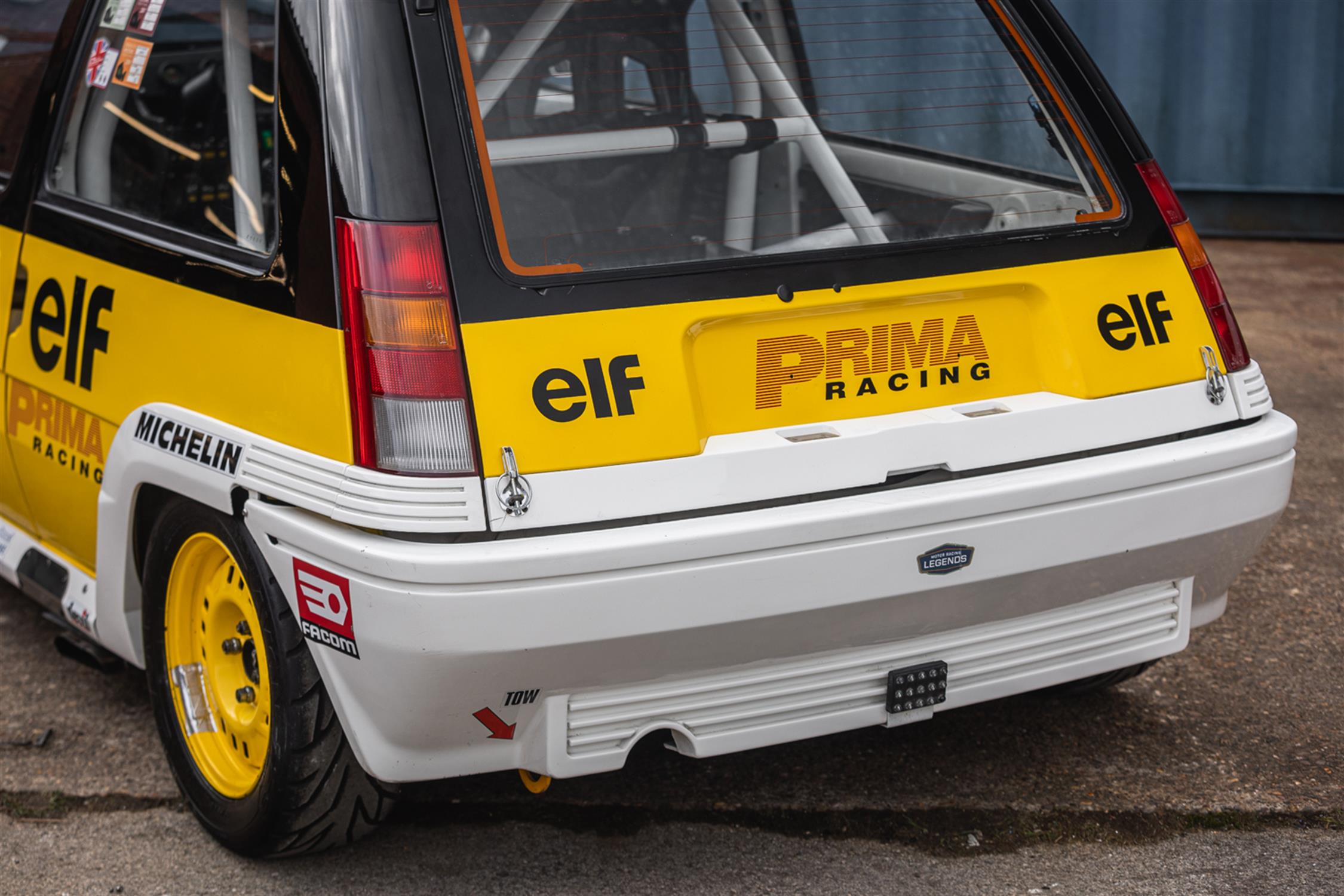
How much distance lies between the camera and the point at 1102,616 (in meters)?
2.71

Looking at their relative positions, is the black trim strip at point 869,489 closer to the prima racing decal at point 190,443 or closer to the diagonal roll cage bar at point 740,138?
the prima racing decal at point 190,443

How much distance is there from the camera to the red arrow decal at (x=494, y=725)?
7.68 ft

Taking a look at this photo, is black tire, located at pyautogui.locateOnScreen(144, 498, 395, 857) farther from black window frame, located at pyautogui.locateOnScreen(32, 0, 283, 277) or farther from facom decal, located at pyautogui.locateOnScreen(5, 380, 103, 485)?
black window frame, located at pyautogui.locateOnScreen(32, 0, 283, 277)

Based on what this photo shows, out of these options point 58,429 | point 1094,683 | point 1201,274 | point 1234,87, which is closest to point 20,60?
point 58,429

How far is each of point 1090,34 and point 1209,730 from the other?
7.06 metres

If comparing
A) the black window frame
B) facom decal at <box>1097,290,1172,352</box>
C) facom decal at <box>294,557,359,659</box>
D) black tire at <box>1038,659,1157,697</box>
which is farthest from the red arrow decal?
black tire at <box>1038,659,1157,697</box>

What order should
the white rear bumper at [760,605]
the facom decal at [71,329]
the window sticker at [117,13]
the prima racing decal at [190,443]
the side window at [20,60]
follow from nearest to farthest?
1. the white rear bumper at [760,605]
2. the prima racing decal at [190,443]
3. the facom decal at [71,329]
4. the window sticker at [117,13]
5. the side window at [20,60]

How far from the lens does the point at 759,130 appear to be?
3.53 metres

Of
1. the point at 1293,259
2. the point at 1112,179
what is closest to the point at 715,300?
the point at 1112,179

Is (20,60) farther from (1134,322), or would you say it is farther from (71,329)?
(1134,322)

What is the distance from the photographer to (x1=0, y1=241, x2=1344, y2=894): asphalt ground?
107 inches

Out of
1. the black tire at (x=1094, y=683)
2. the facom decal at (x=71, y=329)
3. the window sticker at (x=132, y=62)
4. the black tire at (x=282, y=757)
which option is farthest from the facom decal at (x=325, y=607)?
the black tire at (x=1094, y=683)

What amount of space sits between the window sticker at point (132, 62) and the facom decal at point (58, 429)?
0.70 m

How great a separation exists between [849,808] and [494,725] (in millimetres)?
937
